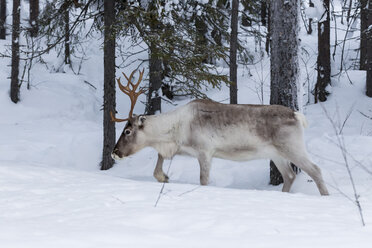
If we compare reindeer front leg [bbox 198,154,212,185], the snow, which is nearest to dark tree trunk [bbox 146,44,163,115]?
the snow

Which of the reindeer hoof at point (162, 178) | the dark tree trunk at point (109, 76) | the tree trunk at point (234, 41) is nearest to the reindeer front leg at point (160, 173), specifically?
the reindeer hoof at point (162, 178)

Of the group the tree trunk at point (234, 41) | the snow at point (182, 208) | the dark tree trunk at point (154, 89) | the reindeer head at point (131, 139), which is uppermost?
the tree trunk at point (234, 41)

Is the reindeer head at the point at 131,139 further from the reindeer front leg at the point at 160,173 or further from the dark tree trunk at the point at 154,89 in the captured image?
the dark tree trunk at the point at 154,89

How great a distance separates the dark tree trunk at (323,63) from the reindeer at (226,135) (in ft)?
25.5

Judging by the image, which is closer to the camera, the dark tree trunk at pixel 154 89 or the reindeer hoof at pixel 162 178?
the reindeer hoof at pixel 162 178

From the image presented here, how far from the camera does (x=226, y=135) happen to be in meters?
6.95

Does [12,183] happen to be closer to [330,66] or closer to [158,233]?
[158,233]

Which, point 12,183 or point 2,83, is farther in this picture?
point 2,83

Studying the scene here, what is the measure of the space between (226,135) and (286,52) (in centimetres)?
163

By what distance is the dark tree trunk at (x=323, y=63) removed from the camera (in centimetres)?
1416

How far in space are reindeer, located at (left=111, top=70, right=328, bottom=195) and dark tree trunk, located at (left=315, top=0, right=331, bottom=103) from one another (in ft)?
25.5

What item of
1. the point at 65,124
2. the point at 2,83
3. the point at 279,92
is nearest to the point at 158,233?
the point at 279,92

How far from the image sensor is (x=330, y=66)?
49.4 ft

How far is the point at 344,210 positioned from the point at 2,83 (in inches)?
558
